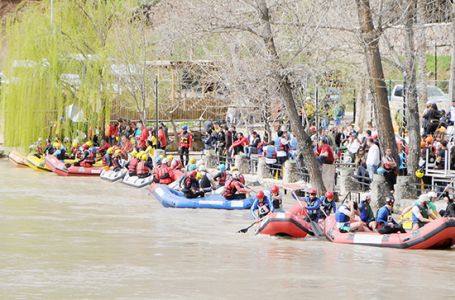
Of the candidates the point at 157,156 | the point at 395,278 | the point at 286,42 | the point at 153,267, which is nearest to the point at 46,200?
the point at 157,156

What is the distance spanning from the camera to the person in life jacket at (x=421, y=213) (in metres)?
28.4

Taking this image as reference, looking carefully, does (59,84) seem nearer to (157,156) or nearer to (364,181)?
(157,156)

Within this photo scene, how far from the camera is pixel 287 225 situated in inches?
1166

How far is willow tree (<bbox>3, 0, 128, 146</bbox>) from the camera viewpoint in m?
54.6

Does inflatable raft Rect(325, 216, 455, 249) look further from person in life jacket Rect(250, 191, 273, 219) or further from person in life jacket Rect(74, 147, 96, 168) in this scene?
person in life jacket Rect(74, 147, 96, 168)

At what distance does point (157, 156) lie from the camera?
46.0 meters

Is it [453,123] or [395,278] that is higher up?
[453,123]

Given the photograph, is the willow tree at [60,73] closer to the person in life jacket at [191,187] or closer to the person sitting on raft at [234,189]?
the person in life jacket at [191,187]

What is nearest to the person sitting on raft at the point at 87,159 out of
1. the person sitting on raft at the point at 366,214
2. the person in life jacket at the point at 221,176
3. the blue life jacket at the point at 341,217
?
the person in life jacket at the point at 221,176

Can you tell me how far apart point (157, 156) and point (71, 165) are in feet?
18.6

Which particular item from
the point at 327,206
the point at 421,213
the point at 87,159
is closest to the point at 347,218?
the point at 421,213

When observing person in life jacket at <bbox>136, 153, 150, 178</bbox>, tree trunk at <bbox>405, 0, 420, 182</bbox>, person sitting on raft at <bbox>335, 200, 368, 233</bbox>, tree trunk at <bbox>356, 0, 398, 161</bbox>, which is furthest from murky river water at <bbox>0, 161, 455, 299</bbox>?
person in life jacket at <bbox>136, 153, 150, 178</bbox>

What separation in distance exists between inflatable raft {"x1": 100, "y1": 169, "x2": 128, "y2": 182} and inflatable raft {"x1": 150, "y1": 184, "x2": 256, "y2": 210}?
8070 mm

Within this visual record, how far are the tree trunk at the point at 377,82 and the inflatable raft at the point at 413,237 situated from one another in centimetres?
572
